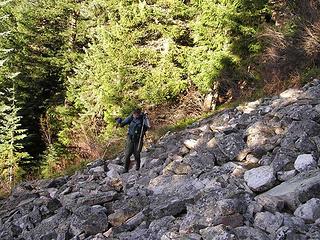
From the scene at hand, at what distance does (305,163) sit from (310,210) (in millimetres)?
1989

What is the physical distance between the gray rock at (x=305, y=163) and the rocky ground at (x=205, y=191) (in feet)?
0.06

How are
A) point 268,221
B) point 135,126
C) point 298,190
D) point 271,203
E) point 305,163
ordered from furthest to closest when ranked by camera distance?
point 135,126
point 305,163
point 298,190
point 271,203
point 268,221

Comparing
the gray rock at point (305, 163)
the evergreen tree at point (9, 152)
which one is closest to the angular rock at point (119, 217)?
the gray rock at point (305, 163)

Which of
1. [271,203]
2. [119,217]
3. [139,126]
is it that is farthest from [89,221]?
[139,126]

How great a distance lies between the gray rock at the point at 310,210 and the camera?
247 inches

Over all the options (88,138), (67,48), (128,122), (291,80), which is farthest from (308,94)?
(67,48)

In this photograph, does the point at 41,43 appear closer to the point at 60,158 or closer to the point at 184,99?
the point at 60,158

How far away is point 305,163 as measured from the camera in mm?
8188

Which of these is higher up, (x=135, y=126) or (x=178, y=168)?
(x=135, y=126)

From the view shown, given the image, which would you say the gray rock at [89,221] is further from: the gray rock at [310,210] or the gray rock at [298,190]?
the gray rock at [310,210]

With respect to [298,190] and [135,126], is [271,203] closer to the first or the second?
[298,190]

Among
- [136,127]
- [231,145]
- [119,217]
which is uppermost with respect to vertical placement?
[136,127]

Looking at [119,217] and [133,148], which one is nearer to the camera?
[119,217]

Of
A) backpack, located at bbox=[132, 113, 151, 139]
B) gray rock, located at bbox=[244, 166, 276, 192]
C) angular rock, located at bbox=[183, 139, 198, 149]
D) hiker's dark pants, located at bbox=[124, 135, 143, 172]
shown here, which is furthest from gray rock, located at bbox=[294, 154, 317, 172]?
hiker's dark pants, located at bbox=[124, 135, 143, 172]
